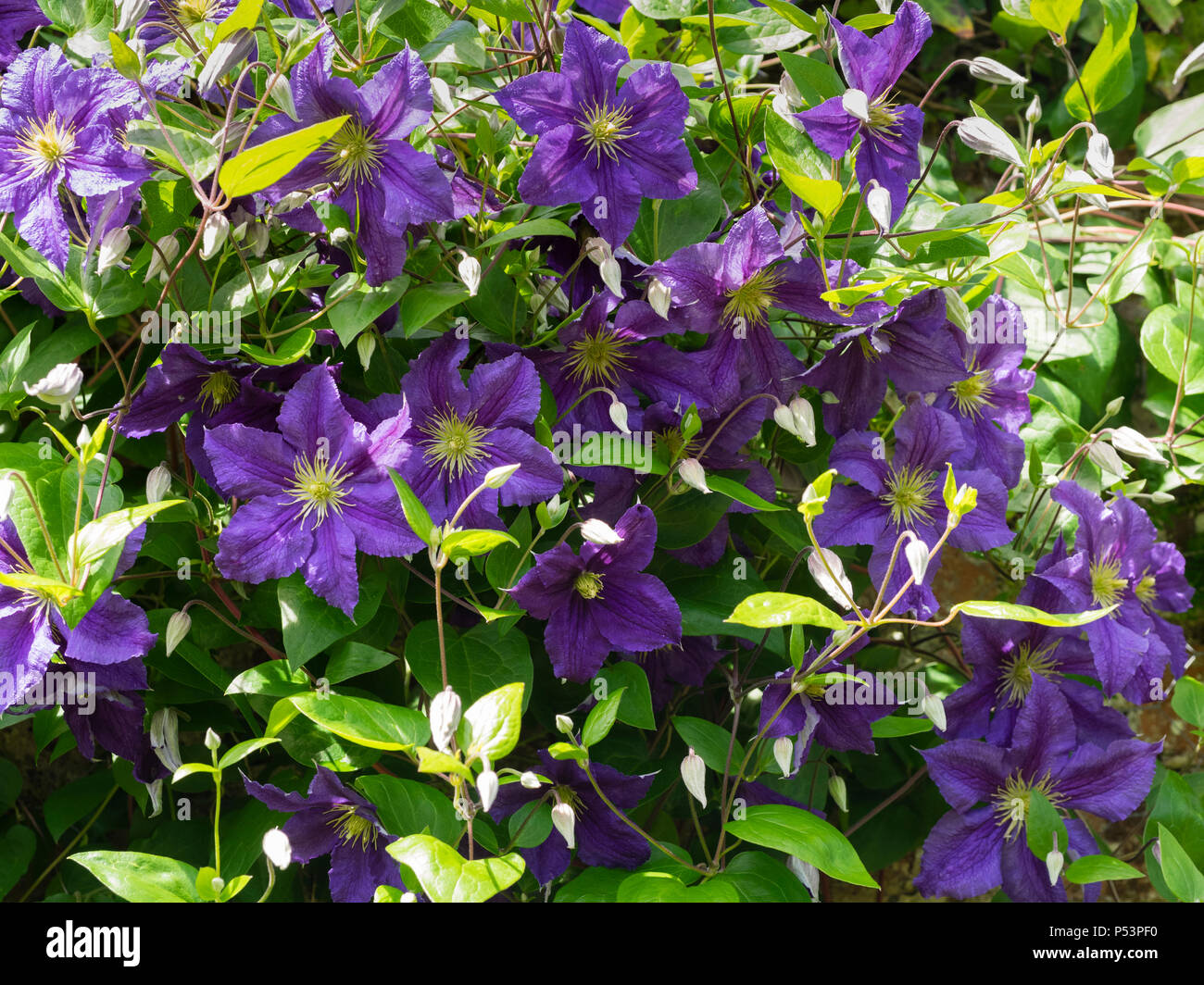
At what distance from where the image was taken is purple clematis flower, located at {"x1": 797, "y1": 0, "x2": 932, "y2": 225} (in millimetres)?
865

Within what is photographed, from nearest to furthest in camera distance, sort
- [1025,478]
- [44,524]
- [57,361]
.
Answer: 1. [44,524]
2. [57,361]
3. [1025,478]

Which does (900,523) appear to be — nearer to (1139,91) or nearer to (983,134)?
(983,134)

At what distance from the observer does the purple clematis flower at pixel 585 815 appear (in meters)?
0.85

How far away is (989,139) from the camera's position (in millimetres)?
877

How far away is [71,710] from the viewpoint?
875 millimetres

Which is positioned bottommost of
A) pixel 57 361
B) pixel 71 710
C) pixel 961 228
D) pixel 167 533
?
pixel 71 710

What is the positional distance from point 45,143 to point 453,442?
0.41m

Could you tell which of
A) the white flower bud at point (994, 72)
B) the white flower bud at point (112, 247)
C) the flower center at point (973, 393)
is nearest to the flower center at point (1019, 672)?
the flower center at point (973, 393)

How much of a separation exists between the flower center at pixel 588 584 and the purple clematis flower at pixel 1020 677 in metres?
0.41

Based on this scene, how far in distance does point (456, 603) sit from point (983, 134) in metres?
0.63

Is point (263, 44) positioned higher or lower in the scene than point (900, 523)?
higher

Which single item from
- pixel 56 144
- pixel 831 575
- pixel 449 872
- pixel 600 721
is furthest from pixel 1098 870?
pixel 56 144

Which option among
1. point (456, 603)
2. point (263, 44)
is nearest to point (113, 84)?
point (263, 44)

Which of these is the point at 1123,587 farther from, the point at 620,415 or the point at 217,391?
the point at 217,391
